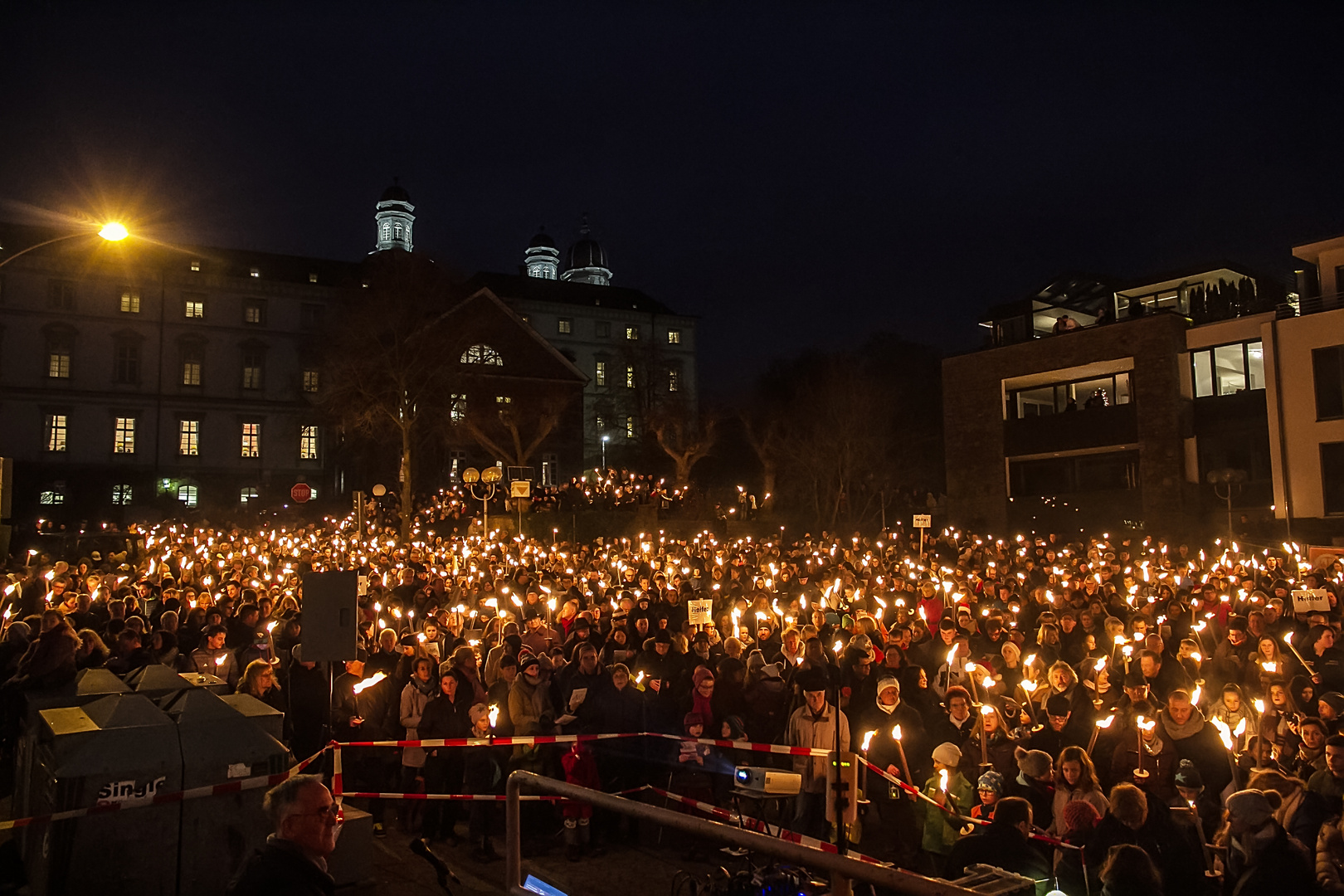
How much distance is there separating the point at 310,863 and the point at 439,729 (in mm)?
4958

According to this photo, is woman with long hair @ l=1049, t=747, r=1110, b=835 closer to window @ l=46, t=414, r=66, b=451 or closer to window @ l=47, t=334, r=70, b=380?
window @ l=46, t=414, r=66, b=451

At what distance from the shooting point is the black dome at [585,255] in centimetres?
9831

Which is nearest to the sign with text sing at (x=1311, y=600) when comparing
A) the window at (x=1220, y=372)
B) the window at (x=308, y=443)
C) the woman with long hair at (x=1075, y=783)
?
the woman with long hair at (x=1075, y=783)

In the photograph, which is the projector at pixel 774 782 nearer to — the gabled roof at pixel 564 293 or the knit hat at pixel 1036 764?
the knit hat at pixel 1036 764

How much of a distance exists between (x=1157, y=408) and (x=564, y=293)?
48.7 m

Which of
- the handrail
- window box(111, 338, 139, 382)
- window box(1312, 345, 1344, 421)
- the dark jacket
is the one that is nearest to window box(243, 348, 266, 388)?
window box(111, 338, 139, 382)

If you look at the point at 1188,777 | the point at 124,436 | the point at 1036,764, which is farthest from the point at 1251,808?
the point at 124,436

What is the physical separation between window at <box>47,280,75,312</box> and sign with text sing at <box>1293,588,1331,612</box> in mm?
58447

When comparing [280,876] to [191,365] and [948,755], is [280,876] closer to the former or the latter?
[948,755]

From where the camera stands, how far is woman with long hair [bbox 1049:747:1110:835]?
21.2 ft

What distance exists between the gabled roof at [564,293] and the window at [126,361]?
22138mm

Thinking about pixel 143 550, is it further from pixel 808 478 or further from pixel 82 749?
pixel 808 478

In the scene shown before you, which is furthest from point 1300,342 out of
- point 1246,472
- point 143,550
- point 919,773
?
point 143,550

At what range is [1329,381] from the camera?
95.5 feet
